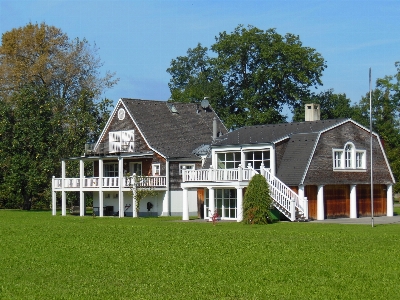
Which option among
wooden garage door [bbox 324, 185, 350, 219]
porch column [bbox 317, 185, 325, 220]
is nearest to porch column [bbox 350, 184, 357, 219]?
wooden garage door [bbox 324, 185, 350, 219]

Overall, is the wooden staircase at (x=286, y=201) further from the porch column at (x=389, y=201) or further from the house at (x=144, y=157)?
the house at (x=144, y=157)

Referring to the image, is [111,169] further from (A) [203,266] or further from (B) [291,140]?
(A) [203,266]

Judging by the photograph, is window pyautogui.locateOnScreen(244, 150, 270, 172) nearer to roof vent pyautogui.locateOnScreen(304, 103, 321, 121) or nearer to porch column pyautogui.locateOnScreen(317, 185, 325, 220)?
porch column pyautogui.locateOnScreen(317, 185, 325, 220)

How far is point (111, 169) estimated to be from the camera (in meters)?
52.8

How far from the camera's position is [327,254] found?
1989 centimetres

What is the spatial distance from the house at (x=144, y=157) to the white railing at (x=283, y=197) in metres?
11.4

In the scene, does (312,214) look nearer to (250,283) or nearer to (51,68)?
(250,283)

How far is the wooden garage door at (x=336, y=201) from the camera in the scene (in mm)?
40594

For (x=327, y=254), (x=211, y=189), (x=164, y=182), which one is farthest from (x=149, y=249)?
(x=164, y=182)

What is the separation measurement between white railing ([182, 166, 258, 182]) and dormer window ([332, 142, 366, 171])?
5178mm

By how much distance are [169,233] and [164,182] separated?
19295 mm

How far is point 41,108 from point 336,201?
2582 centimetres

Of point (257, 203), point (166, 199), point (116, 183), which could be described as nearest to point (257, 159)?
point (257, 203)

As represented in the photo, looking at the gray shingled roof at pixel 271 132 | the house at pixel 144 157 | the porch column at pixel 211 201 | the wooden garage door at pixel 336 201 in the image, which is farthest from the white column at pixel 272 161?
the house at pixel 144 157
